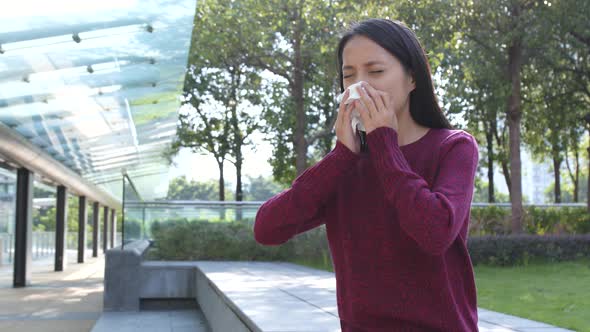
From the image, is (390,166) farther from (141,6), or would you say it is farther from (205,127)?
(205,127)

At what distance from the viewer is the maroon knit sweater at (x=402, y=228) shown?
4.81 ft

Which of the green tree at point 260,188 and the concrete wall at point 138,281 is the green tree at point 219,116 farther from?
the concrete wall at point 138,281

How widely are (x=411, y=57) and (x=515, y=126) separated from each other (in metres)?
17.6

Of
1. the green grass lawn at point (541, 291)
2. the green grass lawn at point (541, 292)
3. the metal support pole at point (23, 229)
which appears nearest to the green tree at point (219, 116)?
the metal support pole at point (23, 229)

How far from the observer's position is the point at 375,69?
1603 mm

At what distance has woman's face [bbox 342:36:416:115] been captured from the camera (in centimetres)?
159

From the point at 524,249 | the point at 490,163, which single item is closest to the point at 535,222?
the point at 524,249

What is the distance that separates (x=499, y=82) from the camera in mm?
20125

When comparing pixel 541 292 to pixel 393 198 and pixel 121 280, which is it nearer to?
pixel 121 280

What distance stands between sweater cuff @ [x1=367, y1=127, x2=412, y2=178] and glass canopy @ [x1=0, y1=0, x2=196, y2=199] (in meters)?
7.31

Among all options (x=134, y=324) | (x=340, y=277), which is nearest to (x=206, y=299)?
(x=134, y=324)

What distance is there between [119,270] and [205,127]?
23.4 metres

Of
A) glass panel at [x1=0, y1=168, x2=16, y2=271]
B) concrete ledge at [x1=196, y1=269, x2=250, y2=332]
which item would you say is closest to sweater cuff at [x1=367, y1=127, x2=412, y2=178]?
concrete ledge at [x1=196, y1=269, x2=250, y2=332]

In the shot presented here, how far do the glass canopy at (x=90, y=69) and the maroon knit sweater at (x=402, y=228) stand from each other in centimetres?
722
